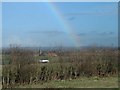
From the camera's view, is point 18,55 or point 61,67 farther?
point 61,67

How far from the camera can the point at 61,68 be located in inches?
499

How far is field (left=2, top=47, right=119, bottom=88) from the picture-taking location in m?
10.6

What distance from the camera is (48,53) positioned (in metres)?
11.9

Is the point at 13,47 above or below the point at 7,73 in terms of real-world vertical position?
above

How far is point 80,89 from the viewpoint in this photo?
30.7ft

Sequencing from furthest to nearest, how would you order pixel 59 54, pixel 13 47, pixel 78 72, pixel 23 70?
1. pixel 78 72
2. pixel 59 54
3. pixel 23 70
4. pixel 13 47

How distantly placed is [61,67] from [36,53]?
6.04ft

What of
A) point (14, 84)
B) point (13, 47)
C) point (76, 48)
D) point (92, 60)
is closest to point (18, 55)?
point (13, 47)

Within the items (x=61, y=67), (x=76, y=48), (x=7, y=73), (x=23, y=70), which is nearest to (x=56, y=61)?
(x=61, y=67)

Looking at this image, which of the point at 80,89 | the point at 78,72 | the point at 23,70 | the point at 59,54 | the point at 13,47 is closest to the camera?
the point at 80,89

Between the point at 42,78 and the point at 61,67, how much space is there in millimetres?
1192

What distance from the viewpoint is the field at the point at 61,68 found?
34.7ft

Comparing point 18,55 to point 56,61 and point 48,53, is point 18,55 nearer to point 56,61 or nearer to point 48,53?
point 48,53

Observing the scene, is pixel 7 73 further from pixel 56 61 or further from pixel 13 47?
pixel 56 61
